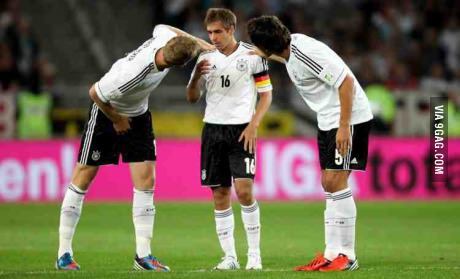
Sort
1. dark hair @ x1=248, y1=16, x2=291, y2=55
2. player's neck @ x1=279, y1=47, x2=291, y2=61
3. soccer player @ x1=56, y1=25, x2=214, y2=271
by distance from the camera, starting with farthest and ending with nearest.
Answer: soccer player @ x1=56, y1=25, x2=214, y2=271 → player's neck @ x1=279, y1=47, x2=291, y2=61 → dark hair @ x1=248, y1=16, x2=291, y2=55

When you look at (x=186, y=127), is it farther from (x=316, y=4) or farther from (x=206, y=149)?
(x=206, y=149)

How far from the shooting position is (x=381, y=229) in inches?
582

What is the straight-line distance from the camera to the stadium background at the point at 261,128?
1708cm

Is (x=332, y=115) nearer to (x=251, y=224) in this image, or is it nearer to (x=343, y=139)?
(x=343, y=139)

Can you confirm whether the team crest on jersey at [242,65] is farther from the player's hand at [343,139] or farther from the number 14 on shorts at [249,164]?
the player's hand at [343,139]

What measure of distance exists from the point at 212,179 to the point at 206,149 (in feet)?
1.00

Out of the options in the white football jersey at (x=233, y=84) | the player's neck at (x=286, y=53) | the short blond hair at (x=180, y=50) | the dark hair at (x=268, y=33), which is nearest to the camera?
the short blond hair at (x=180, y=50)

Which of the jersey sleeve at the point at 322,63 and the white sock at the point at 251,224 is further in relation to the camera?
the white sock at the point at 251,224

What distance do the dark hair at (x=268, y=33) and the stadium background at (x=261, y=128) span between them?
162 inches

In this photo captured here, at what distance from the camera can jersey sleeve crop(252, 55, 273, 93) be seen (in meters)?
10.4

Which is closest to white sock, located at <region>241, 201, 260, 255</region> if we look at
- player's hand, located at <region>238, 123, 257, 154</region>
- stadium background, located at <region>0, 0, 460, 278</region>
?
player's hand, located at <region>238, 123, 257, 154</region>

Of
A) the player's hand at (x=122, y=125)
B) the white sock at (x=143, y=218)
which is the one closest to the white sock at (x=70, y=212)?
the white sock at (x=143, y=218)

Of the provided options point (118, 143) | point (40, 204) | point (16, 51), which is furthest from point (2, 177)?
point (118, 143)

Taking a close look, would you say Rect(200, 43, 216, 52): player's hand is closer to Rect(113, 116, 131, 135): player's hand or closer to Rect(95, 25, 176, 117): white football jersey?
Rect(95, 25, 176, 117): white football jersey
